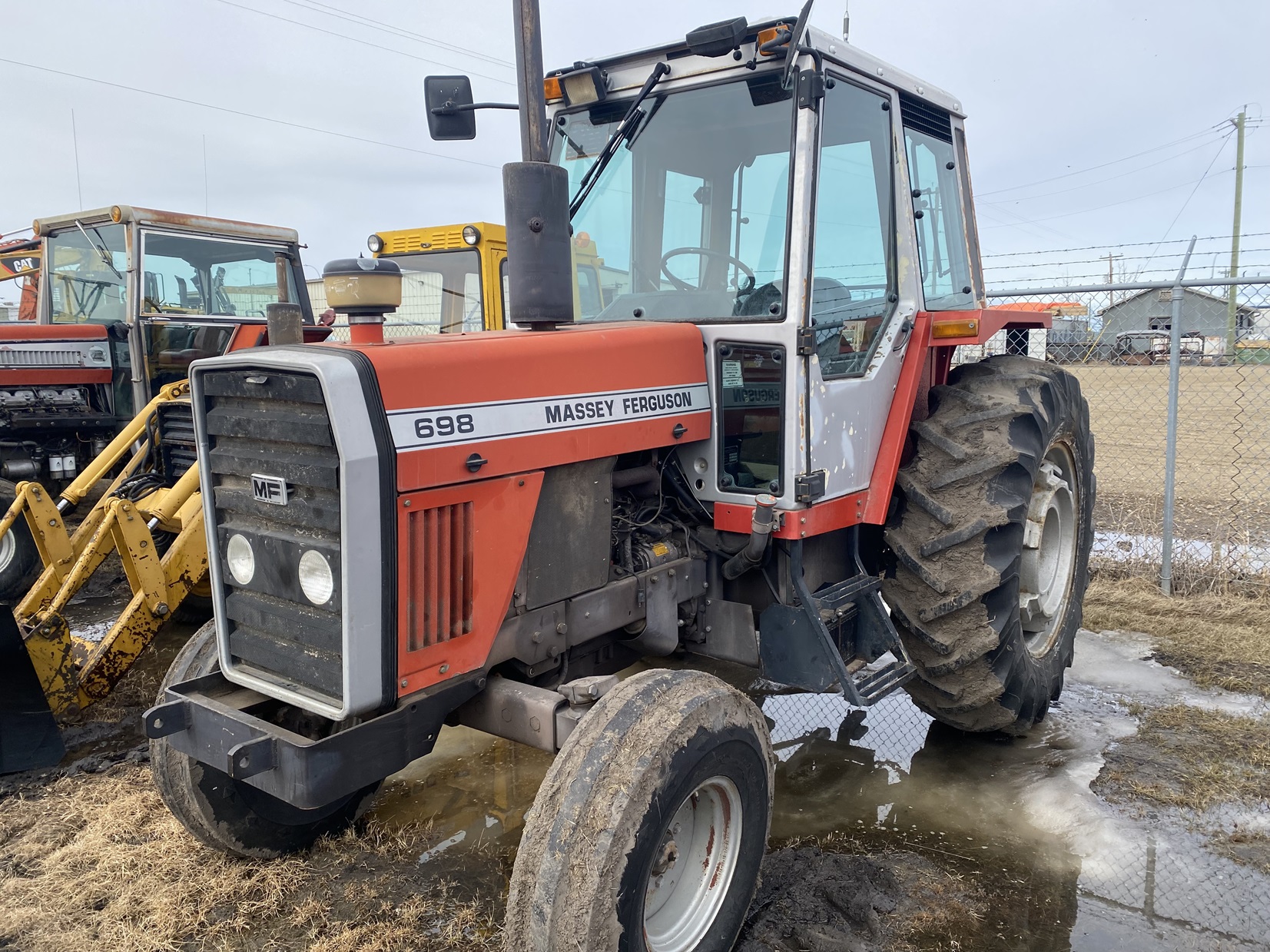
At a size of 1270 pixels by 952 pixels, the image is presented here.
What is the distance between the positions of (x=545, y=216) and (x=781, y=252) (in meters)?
0.86

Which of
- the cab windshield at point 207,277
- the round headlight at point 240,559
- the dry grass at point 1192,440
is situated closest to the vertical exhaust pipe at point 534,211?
the round headlight at point 240,559

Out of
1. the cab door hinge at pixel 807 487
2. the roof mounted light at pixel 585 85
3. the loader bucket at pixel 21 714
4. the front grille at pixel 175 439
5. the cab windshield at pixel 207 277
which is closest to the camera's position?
the cab door hinge at pixel 807 487

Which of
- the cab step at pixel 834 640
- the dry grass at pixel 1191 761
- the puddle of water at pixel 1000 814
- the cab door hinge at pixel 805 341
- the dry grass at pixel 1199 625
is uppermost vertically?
the cab door hinge at pixel 805 341

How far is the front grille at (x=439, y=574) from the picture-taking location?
2.33m

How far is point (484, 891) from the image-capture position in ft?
9.99

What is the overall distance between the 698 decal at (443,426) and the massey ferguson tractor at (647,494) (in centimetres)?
2

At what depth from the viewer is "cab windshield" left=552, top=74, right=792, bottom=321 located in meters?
3.15

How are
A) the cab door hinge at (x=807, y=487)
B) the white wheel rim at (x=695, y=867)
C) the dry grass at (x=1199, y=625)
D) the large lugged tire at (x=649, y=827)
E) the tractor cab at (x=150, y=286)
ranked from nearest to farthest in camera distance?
the large lugged tire at (x=649, y=827) < the white wheel rim at (x=695, y=867) < the cab door hinge at (x=807, y=487) < the dry grass at (x=1199, y=625) < the tractor cab at (x=150, y=286)

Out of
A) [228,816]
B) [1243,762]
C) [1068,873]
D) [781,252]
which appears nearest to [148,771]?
[228,816]

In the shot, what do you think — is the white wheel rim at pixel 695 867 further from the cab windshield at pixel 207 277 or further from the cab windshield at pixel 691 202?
the cab windshield at pixel 207 277

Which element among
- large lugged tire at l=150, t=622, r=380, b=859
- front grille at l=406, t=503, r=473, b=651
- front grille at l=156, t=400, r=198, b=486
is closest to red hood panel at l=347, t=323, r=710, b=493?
front grille at l=406, t=503, r=473, b=651

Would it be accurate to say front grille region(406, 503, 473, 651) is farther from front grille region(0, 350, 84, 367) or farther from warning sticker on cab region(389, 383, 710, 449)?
front grille region(0, 350, 84, 367)

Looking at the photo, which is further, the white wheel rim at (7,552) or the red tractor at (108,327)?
the red tractor at (108,327)

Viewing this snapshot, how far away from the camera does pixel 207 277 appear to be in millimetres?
7703
